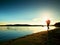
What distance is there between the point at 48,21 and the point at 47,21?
130mm

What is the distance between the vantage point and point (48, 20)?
1433 cm

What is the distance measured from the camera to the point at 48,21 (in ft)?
46.9

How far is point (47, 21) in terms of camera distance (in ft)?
47.1

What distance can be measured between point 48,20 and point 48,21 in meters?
0.12

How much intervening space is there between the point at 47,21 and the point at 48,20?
0.54 ft
